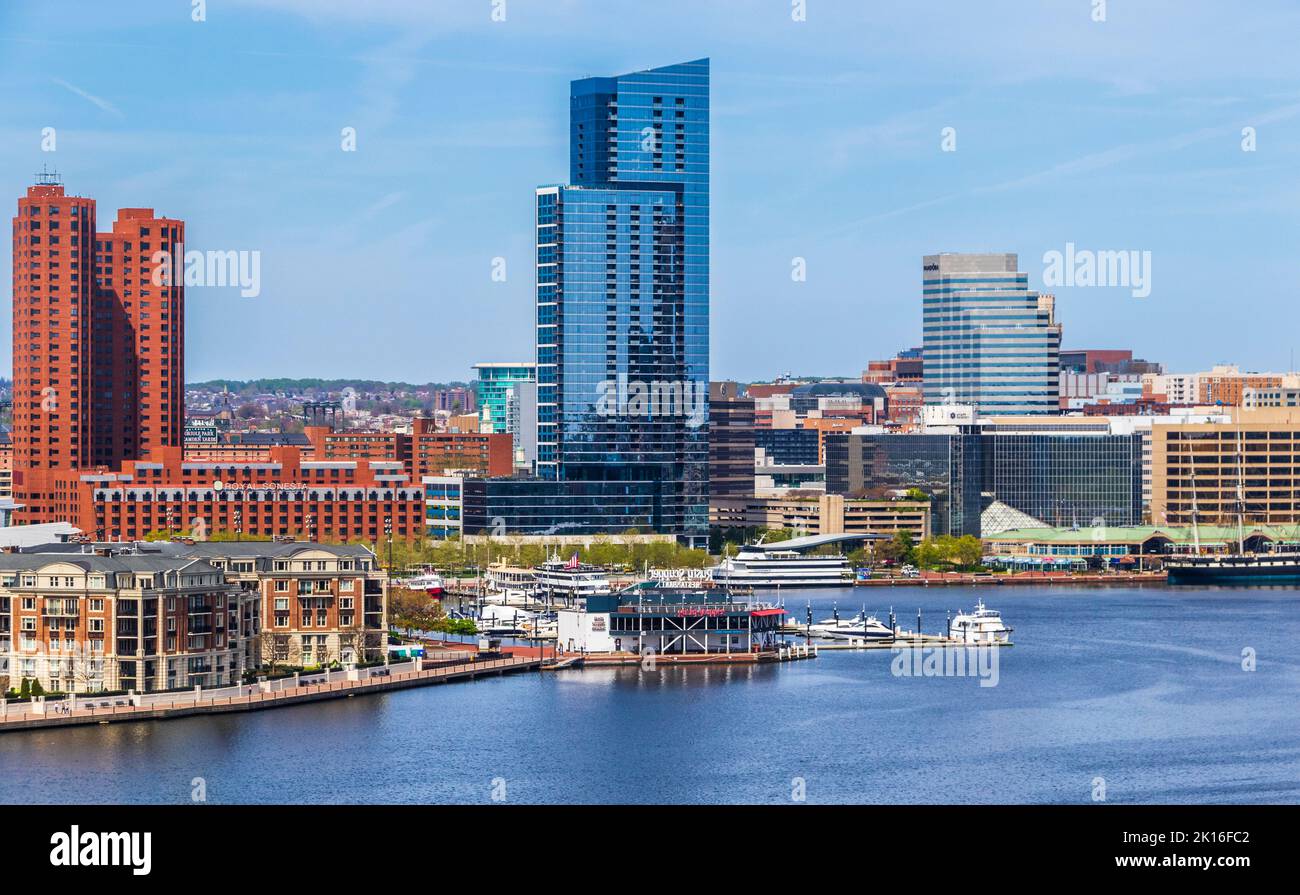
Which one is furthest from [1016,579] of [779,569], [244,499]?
[244,499]

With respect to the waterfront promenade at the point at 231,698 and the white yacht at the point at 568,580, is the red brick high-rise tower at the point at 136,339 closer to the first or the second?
the white yacht at the point at 568,580

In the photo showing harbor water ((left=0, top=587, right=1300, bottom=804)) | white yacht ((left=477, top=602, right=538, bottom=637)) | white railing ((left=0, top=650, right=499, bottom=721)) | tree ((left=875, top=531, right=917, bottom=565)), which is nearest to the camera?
harbor water ((left=0, top=587, right=1300, bottom=804))

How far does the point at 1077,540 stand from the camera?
39.8 m

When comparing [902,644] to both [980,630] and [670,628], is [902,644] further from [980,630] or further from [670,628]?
[670,628]

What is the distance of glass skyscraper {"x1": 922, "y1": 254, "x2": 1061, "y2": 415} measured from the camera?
170 feet

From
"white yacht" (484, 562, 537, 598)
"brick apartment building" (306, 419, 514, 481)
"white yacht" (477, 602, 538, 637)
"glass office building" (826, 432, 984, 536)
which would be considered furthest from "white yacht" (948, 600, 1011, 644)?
"brick apartment building" (306, 419, 514, 481)

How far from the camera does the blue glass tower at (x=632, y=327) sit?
38.0m

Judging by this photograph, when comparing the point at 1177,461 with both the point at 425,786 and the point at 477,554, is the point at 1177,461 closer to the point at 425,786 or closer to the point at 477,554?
the point at 477,554

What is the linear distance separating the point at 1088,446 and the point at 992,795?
3208 cm

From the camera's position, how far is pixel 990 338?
173ft

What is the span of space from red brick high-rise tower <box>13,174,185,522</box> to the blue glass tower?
6.97 m

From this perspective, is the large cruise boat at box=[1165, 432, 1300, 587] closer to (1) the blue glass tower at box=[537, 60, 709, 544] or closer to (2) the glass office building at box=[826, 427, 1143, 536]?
(2) the glass office building at box=[826, 427, 1143, 536]
